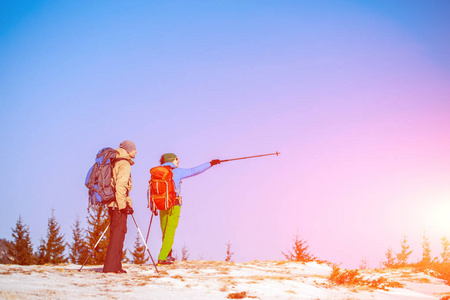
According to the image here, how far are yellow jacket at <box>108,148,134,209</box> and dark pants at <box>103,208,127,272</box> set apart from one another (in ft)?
1.09

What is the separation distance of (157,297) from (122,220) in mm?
3963

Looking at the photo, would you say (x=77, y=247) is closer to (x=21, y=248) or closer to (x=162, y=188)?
(x=21, y=248)

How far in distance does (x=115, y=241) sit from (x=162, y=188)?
2154 millimetres

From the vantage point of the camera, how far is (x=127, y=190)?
988cm

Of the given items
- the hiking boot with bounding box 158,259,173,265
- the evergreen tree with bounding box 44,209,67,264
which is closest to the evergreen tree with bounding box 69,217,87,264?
the evergreen tree with bounding box 44,209,67,264

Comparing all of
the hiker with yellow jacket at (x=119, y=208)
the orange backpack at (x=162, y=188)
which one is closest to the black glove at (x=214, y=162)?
the orange backpack at (x=162, y=188)

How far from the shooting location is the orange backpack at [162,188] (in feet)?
36.7

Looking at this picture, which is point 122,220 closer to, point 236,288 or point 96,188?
point 96,188

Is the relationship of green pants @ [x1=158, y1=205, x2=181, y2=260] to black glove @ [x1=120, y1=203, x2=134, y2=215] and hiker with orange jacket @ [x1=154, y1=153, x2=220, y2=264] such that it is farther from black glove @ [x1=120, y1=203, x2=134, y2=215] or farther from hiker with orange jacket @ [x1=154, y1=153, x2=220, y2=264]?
black glove @ [x1=120, y1=203, x2=134, y2=215]

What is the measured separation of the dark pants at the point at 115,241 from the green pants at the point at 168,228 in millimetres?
1834

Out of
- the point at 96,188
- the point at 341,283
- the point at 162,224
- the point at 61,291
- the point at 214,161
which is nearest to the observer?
the point at 61,291

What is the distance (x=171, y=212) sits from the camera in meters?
11.6

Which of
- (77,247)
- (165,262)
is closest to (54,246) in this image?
(77,247)

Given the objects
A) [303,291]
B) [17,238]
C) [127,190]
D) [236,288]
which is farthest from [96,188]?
[17,238]
